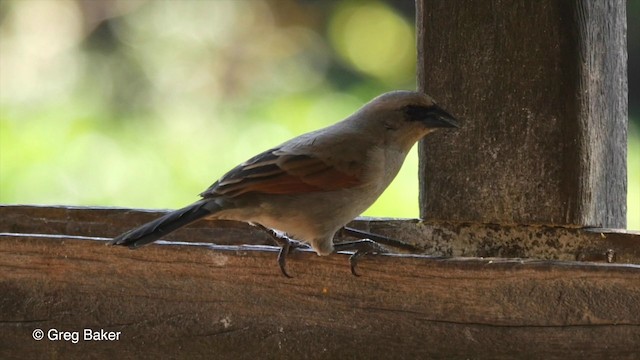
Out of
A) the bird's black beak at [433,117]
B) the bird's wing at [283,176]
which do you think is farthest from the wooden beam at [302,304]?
the bird's black beak at [433,117]

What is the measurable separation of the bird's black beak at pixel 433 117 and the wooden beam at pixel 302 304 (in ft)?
2.41

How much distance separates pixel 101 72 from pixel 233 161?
133cm

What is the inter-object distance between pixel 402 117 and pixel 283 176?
1.72 feet

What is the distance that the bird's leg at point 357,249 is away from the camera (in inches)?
121

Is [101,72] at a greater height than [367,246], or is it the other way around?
[101,72]

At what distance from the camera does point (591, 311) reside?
2713 mm

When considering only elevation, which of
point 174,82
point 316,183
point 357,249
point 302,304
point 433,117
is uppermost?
point 174,82

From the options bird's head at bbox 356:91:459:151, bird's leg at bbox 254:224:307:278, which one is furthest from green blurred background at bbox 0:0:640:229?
bird's leg at bbox 254:224:307:278

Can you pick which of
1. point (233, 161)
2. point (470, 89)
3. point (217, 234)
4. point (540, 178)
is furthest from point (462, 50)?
point (233, 161)

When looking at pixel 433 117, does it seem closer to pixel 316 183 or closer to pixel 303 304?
pixel 316 183

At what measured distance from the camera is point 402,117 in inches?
157

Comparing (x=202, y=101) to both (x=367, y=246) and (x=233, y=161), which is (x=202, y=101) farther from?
(x=367, y=246)

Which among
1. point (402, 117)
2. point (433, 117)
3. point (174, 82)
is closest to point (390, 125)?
point (402, 117)

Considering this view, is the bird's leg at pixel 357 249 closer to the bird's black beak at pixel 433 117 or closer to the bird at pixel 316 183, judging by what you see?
the bird at pixel 316 183
